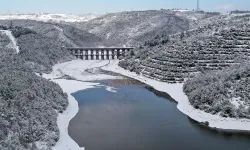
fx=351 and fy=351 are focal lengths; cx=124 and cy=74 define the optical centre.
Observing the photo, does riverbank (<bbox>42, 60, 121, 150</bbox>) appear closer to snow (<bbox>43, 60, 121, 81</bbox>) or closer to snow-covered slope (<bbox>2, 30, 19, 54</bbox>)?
snow (<bbox>43, 60, 121, 81</bbox>)

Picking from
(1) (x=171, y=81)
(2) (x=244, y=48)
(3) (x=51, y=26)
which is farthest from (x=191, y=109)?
(3) (x=51, y=26)

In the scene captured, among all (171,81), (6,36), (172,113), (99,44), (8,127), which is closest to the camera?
(8,127)

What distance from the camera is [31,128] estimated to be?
112 ft

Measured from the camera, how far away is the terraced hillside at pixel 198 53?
6868 cm

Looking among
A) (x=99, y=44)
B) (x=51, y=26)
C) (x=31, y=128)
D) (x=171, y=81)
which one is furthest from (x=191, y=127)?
(x=51, y=26)

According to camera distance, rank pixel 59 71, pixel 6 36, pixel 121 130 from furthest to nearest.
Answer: pixel 6 36 → pixel 59 71 → pixel 121 130

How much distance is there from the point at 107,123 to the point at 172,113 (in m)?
9.94

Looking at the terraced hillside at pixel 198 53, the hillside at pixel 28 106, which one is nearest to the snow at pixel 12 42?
the hillside at pixel 28 106

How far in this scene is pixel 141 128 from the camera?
133 ft

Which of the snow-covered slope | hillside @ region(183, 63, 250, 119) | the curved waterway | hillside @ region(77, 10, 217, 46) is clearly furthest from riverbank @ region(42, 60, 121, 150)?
hillside @ region(77, 10, 217, 46)

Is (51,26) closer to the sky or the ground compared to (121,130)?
closer to the sky

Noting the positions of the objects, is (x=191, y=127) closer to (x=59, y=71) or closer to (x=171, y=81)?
(x=171, y=81)

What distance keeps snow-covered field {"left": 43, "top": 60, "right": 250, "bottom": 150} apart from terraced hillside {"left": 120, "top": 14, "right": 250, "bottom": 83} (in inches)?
128

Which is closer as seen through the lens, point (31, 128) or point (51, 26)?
point (31, 128)
